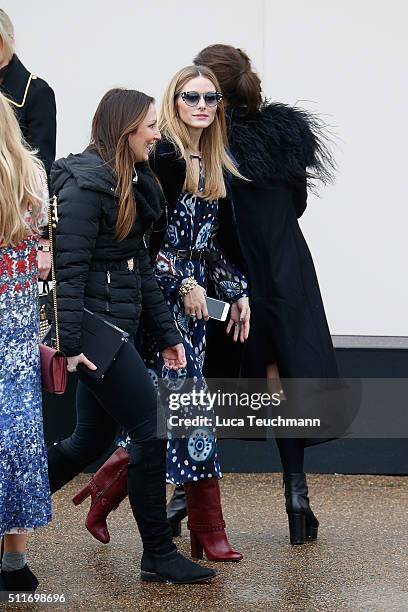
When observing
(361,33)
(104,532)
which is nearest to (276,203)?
(104,532)

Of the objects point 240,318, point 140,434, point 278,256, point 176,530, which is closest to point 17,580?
point 140,434

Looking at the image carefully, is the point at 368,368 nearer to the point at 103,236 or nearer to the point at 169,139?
the point at 169,139

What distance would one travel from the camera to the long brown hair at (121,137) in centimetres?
422

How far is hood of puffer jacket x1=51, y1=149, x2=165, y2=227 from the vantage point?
13.7 ft

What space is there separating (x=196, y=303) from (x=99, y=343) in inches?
24.8

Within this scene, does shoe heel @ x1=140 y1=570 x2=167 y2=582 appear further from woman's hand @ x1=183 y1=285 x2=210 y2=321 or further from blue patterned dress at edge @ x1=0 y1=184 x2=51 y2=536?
woman's hand @ x1=183 y1=285 x2=210 y2=321

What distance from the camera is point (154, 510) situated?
14.1 ft

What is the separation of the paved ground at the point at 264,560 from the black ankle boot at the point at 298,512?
0.05m

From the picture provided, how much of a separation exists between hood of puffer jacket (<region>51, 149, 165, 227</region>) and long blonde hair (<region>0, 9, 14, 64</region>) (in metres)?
0.79

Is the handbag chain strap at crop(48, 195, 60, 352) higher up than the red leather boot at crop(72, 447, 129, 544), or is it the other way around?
the handbag chain strap at crop(48, 195, 60, 352)

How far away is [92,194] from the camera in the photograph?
4172 millimetres

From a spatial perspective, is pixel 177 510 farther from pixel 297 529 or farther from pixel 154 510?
pixel 154 510

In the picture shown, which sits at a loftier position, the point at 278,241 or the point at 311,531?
the point at 278,241

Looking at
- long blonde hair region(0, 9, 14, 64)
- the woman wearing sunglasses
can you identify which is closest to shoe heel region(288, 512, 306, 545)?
the woman wearing sunglasses
